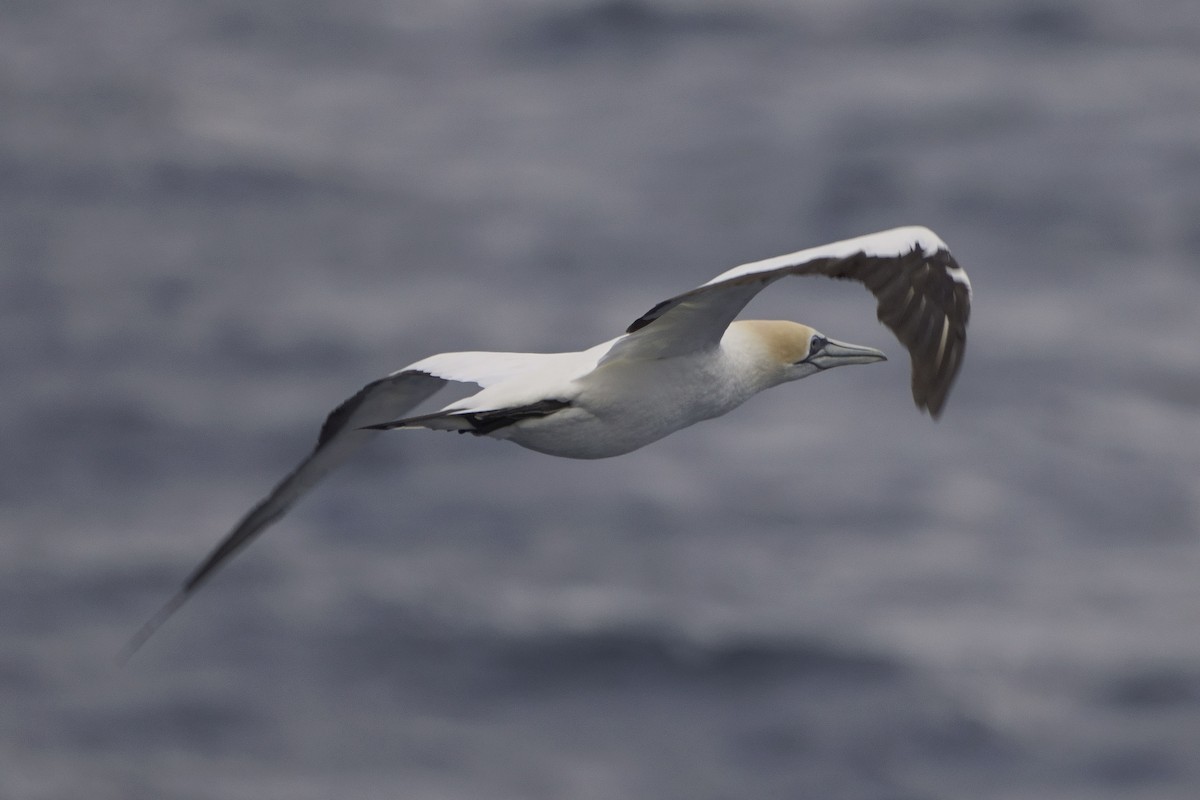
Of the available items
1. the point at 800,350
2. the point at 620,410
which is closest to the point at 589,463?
the point at 800,350

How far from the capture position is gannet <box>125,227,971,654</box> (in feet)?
22.9

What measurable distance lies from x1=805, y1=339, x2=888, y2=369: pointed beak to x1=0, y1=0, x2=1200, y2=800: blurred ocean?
1605 centimetres

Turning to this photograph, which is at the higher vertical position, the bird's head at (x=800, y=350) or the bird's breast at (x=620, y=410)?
the bird's head at (x=800, y=350)

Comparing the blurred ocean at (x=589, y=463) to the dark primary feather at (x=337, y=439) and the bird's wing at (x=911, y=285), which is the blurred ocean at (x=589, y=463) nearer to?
the dark primary feather at (x=337, y=439)

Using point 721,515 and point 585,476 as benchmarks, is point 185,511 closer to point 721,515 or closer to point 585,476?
point 585,476

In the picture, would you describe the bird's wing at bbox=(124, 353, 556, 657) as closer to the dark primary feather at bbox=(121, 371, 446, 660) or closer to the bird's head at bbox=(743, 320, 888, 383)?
the dark primary feather at bbox=(121, 371, 446, 660)

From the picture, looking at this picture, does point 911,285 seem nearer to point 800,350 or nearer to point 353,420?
point 800,350

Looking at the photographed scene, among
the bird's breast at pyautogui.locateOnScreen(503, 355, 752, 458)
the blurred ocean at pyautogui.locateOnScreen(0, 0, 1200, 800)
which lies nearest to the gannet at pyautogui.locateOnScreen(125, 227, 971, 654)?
the bird's breast at pyautogui.locateOnScreen(503, 355, 752, 458)

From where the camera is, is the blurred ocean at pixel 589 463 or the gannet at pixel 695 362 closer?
the gannet at pixel 695 362

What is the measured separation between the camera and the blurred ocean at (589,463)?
2547cm

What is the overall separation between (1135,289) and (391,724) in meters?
15.8

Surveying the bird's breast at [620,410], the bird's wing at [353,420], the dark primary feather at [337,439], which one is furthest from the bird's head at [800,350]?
the dark primary feather at [337,439]

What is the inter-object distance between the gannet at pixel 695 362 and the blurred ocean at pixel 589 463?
16235mm

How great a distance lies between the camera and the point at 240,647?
27.6 m
